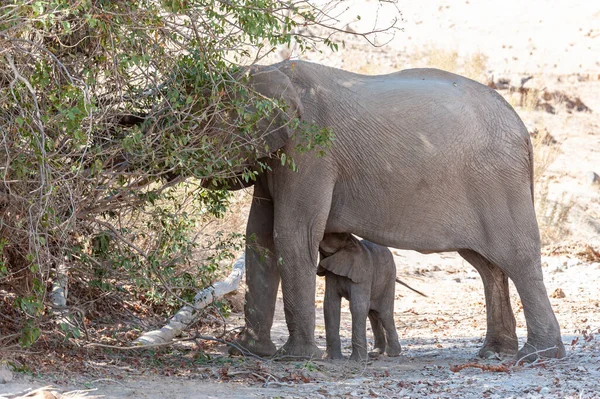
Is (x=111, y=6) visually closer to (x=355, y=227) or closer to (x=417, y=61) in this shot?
(x=355, y=227)

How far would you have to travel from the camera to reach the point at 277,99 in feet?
24.9

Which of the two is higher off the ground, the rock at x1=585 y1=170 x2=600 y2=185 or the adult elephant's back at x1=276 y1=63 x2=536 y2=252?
the rock at x1=585 y1=170 x2=600 y2=185

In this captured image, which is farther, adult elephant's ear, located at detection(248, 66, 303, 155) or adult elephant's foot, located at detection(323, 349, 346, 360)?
adult elephant's foot, located at detection(323, 349, 346, 360)

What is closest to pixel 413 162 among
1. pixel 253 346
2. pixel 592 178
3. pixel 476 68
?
pixel 253 346

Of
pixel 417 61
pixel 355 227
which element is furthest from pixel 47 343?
pixel 417 61

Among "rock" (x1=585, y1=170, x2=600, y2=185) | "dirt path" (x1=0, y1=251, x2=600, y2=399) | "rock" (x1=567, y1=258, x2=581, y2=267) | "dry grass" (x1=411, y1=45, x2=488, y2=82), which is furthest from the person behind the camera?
"dry grass" (x1=411, y1=45, x2=488, y2=82)

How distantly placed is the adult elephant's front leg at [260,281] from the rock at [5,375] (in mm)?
2766

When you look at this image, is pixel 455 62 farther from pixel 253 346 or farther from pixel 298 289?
pixel 298 289

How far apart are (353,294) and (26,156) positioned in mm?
3439

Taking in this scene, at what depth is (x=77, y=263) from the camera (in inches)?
285

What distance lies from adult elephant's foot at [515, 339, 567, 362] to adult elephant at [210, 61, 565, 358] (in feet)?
0.04

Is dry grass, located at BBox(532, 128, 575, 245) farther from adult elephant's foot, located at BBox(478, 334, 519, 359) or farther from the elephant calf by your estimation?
the elephant calf

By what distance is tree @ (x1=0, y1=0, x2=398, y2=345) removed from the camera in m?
5.74

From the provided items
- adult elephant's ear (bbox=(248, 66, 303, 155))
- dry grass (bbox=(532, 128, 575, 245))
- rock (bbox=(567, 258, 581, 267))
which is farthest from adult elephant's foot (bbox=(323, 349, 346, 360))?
dry grass (bbox=(532, 128, 575, 245))
